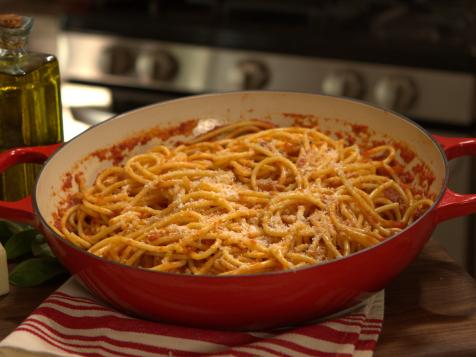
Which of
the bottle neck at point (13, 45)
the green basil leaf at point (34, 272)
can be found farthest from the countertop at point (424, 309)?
the bottle neck at point (13, 45)

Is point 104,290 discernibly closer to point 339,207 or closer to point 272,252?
point 272,252

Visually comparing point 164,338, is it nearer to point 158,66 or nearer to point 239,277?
point 239,277

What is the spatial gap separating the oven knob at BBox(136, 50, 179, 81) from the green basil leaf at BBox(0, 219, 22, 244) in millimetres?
1537

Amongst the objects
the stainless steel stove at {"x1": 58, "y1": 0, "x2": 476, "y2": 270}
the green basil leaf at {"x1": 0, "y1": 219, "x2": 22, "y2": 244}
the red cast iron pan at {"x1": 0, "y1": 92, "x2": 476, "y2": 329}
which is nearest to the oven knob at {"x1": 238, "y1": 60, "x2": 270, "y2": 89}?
the stainless steel stove at {"x1": 58, "y1": 0, "x2": 476, "y2": 270}

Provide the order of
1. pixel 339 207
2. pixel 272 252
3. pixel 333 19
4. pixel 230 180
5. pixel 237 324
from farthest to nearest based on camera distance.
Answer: pixel 333 19
pixel 230 180
pixel 339 207
pixel 272 252
pixel 237 324

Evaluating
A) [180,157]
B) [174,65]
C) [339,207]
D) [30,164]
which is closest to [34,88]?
[30,164]

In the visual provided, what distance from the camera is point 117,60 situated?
2869mm

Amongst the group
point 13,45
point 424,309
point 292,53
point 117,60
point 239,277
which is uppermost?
point 13,45

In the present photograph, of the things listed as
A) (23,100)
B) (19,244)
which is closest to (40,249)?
(19,244)

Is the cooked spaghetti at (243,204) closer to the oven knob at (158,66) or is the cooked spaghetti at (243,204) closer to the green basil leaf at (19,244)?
the green basil leaf at (19,244)

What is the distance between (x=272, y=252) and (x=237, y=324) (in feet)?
0.48

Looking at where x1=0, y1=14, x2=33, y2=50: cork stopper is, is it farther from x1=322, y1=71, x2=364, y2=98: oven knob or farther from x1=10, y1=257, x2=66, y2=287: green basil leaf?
x1=322, y1=71, x2=364, y2=98: oven knob

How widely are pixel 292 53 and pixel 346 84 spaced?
0.68ft

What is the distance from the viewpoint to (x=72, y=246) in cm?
102
